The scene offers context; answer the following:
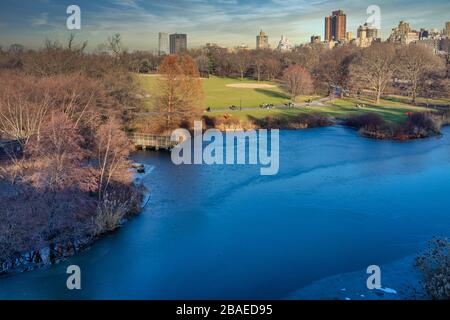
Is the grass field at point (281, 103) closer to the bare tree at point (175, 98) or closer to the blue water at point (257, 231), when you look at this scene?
the bare tree at point (175, 98)

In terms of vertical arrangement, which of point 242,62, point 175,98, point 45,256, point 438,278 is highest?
point 242,62

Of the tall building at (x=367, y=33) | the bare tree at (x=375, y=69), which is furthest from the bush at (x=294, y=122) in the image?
the tall building at (x=367, y=33)

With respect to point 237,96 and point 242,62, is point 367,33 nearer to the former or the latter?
point 242,62

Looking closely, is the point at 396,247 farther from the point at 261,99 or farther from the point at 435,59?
the point at 435,59

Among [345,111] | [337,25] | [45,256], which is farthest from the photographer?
[337,25]
